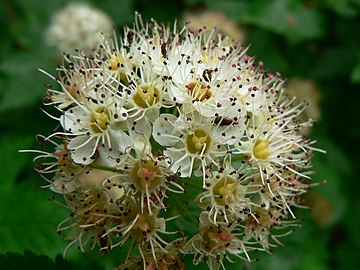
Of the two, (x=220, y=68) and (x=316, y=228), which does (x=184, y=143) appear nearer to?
(x=220, y=68)

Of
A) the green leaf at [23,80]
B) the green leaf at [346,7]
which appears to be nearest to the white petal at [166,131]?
the green leaf at [23,80]

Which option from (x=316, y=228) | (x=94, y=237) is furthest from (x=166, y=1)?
(x=94, y=237)

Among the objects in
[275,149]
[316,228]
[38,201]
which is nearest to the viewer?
[275,149]

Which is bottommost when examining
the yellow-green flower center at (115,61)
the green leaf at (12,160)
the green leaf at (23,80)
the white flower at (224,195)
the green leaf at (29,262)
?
the green leaf at (29,262)

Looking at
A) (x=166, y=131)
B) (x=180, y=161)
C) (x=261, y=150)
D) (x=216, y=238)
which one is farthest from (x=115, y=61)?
(x=216, y=238)

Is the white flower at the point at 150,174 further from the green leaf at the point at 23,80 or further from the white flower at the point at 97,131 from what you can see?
the green leaf at the point at 23,80

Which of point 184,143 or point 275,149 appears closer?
point 184,143
